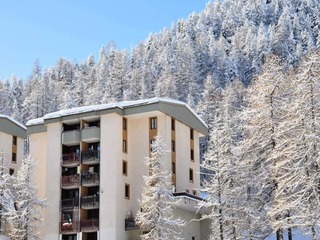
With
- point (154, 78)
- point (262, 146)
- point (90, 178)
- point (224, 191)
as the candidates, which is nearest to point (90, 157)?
point (90, 178)

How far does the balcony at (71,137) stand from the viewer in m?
57.2

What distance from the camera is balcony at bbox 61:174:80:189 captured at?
5612 centimetres

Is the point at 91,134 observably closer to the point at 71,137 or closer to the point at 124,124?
the point at 71,137

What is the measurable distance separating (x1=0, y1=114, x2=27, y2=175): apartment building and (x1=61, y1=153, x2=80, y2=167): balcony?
45.8ft

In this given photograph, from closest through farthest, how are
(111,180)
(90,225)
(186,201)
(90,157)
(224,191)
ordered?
1. (224,191)
2. (186,201)
3. (90,225)
4. (111,180)
5. (90,157)

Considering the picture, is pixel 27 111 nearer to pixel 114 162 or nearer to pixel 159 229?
pixel 114 162

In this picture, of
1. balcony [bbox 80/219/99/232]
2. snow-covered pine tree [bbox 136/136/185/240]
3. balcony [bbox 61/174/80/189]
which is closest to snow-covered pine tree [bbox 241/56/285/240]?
snow-covered pine tree [bbox 136/136/185/240]

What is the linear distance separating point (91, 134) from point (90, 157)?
90.9 inches

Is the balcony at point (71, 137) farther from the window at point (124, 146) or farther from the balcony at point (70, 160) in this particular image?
the window at point (124, 146)

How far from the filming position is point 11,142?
70750mm

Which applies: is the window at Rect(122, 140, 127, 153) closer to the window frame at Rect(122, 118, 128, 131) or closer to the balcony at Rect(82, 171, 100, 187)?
the window frame at Rect(122, 118, 128, 131)

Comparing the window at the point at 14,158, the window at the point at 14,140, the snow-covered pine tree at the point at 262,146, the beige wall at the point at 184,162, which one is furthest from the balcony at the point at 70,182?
the snow-covered pine tree at the point at 262,146

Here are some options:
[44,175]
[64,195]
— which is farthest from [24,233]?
[44,175]

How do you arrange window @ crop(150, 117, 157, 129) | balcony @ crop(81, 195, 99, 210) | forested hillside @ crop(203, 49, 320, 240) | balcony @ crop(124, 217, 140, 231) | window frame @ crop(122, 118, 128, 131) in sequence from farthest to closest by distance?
window @ crop(150, 117, 157, 129), window frame @ crop(122, 118, 128, 131), balcony @ crop(81, 195, 99, 210), balcony @ crop(124, 217, 140, 231), forested hillside @ crop(203, 49, 320, 240)
